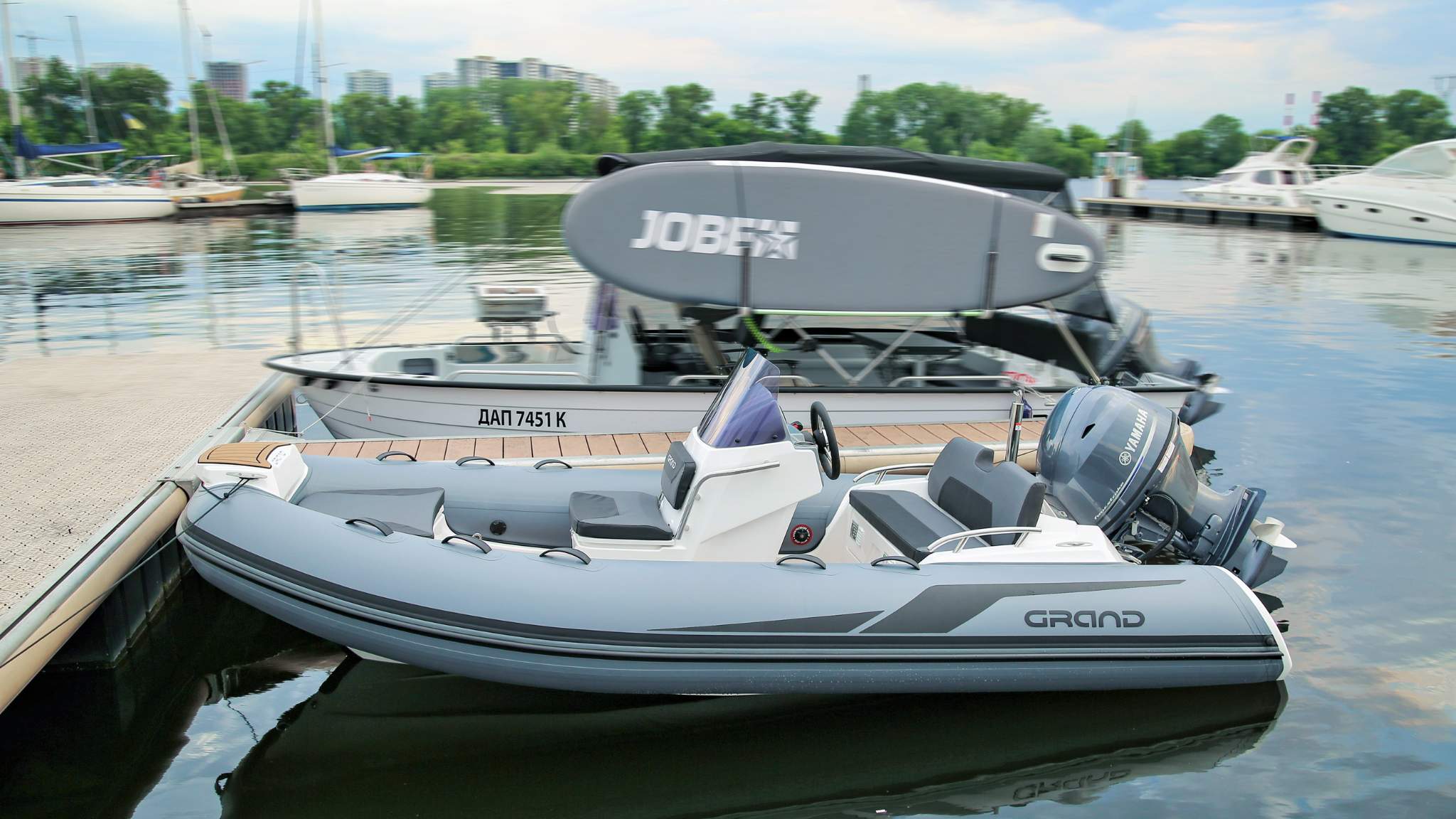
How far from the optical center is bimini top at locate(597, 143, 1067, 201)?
706 centimetres

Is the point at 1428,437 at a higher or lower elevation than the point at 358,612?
lower

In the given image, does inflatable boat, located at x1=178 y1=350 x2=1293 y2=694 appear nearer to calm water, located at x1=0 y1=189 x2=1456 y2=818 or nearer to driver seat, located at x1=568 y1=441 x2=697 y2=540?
driver seat, located at x1=568 y1=441 x2=697 y2=540

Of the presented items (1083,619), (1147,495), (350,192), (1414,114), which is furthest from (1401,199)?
(1414,114)

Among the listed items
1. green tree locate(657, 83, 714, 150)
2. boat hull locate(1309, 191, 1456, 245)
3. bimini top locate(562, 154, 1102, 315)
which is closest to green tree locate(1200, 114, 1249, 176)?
green tree locate(657, 83, 714, 150)

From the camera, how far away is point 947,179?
7426mm

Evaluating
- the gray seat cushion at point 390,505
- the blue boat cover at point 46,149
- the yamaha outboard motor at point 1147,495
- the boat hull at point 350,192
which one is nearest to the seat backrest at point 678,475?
the gray seat cushion at point 390,505

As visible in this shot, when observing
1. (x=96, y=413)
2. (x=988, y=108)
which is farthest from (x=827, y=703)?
(x=988, y=108)

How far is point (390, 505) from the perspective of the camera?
4875mm

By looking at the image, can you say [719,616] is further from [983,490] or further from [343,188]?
[343,188]

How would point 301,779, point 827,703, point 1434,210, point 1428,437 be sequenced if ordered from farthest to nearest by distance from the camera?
point 1434,210 → point 1428,437 → point 827,703 → point 301,779

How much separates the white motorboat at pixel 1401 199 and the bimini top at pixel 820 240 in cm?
2521

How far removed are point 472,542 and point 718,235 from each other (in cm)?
298

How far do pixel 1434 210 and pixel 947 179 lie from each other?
25.6 m

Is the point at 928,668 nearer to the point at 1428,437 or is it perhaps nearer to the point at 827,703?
the point at 827,703
